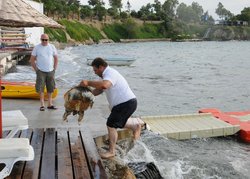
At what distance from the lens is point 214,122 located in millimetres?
12695

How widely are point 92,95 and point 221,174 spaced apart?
4.06m

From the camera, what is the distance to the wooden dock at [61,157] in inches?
221

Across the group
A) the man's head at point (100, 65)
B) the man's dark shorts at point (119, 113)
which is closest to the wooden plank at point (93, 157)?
the man's dark shorts at point (119, 113)

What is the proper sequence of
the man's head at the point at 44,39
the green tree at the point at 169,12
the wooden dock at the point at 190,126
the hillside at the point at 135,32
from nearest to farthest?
1. the man's head at the point at 44,39
2. the wooden dock at the point at 190,126
3. the hillside at the point at 135,32
4. the green tree at the point at 169,12

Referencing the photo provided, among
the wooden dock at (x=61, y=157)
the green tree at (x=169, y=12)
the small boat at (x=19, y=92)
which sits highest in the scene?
the green tree at (x=169, y=12)

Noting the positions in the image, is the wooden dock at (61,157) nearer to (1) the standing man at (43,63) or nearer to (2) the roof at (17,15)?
(2) the roof at (17,15)

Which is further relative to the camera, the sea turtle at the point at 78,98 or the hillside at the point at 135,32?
the hillside at the point at 135,32

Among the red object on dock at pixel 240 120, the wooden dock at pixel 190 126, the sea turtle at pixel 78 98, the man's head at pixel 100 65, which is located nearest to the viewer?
the man's head at pixel 100 65

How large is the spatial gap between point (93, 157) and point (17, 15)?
2.38 m

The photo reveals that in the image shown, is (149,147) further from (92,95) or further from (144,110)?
(144,110)

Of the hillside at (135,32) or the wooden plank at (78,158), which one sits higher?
the wooden plank at (78,158)

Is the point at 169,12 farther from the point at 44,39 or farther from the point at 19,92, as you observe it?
the point at 44,39

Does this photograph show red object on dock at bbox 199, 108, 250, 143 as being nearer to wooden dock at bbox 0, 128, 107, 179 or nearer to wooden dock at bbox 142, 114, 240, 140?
wooden dock at bbox 142, 114, 240, 140

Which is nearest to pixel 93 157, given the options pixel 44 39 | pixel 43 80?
pixel 43 80
